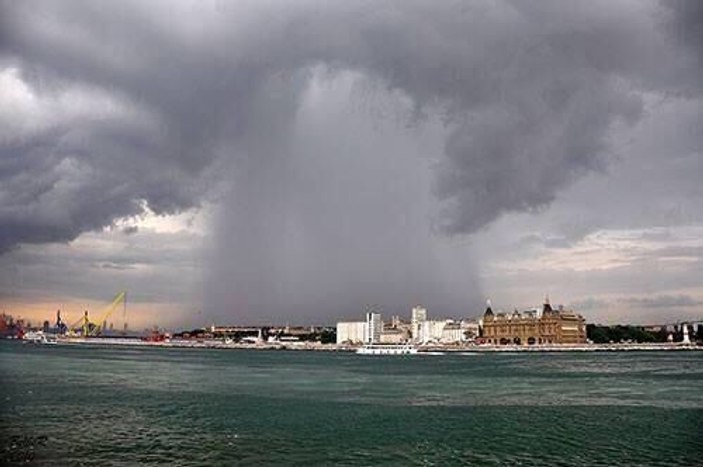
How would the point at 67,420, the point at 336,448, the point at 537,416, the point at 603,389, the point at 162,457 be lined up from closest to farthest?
the point at 162,457
the point at 336,448
the point at 67,420
the point at 537,416
the point at 603,389

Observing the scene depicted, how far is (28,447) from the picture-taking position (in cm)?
3650

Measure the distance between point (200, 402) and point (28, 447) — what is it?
25.2 metres

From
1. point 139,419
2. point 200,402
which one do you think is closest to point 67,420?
point 139,419

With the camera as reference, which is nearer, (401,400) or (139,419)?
(139,419)

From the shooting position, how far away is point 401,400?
62.9m

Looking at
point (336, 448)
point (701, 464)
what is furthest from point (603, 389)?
point (336, 448)

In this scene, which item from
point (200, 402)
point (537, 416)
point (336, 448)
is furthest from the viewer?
point (200, 402)

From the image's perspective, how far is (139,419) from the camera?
48.7m

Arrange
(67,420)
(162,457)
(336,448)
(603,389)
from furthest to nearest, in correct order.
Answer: (603,389) < (67,420) < (336,448) < (162,457)

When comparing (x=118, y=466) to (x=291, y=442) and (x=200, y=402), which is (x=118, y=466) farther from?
(x=200, y=402)

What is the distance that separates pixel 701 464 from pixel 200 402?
1645 inches

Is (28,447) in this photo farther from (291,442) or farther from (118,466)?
(291,442)

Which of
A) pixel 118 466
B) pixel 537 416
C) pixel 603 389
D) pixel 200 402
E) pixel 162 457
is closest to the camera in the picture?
pixel 118 466

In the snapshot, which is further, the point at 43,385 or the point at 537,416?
the point at 43,385
